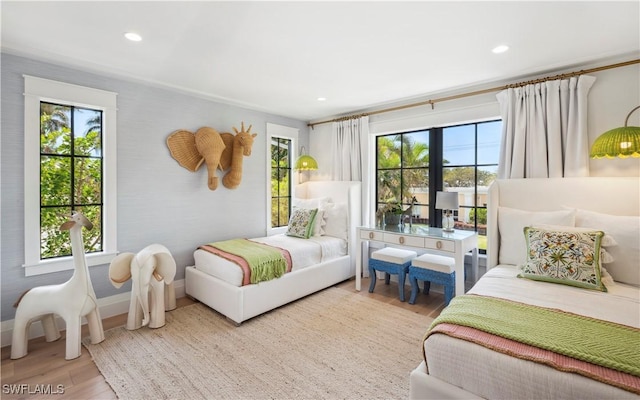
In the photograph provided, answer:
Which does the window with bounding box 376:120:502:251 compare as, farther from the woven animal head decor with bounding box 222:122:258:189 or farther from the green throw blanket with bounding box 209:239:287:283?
the woven animal head decor with bounding box 222:122:258:189

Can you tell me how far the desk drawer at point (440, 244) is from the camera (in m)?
3.01

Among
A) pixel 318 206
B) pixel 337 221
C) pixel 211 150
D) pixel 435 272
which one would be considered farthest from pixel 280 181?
pixel 435 272

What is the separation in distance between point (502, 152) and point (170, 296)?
3.93m

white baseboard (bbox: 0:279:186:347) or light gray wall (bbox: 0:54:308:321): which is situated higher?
light gray wall (bbox: 0:54:308:321)

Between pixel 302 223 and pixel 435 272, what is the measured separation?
1788 millimetres

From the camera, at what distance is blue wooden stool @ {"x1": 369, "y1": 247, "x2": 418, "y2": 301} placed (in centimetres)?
A: 347

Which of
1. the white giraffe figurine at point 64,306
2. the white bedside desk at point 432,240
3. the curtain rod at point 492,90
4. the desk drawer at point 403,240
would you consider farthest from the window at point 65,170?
the curtain rod at point 492,90

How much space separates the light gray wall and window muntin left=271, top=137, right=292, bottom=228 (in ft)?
0.83

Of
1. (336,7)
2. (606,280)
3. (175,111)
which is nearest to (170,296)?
(175,111)

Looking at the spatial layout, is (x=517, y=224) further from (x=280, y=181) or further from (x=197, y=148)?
(x=197, y=148)

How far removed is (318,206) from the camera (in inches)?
173

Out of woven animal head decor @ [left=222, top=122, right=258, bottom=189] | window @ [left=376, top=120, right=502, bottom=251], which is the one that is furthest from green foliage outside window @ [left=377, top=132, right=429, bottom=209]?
woven animal head decor @ [left=222, top=122, right=258, bottom=189]

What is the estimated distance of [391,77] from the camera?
10.4 feet

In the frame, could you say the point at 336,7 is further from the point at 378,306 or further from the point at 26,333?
the point at 26,333
